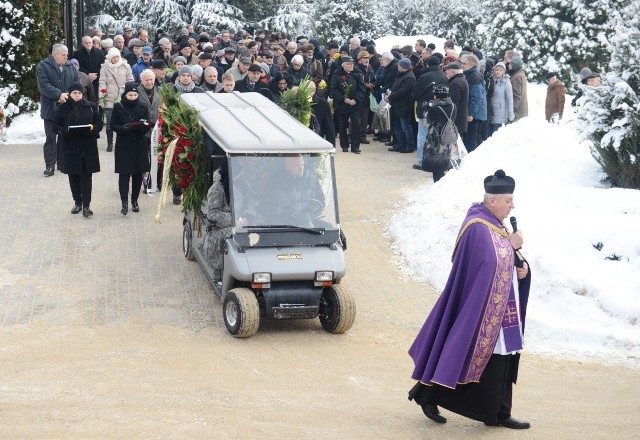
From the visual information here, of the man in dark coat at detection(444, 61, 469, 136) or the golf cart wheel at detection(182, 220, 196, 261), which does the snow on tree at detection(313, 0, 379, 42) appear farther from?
the golf cart wheel at detection(182, 220, 196, 261)

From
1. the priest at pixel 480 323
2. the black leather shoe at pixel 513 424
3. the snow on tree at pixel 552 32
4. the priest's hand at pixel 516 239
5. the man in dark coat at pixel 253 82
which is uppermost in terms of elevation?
the snow on tree at pixel 552 32

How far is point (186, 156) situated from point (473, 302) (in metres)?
5.49

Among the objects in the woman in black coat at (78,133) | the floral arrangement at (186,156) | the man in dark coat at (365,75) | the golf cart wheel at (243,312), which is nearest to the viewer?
the golf cart wheel at (243,312)

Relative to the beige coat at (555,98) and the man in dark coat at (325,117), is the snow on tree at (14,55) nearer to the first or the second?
the man in dark coat at (325,117)

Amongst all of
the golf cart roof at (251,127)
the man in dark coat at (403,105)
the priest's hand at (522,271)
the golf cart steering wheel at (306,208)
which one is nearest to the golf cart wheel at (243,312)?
the golf cart steering wheel at (306,208)

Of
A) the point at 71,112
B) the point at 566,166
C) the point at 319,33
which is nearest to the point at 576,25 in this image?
the point at 319,33

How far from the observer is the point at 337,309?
36.0ft

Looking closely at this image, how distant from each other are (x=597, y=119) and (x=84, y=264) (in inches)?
273

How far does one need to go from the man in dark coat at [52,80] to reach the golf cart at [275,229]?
21.8 feet

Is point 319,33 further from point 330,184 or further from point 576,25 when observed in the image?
point 330,184

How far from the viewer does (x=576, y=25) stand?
28.4 m

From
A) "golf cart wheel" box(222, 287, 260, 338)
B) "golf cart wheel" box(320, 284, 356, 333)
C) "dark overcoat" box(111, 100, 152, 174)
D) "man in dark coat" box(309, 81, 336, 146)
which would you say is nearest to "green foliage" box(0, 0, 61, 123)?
"man in dark coat" box(309, 81, 336, 146)

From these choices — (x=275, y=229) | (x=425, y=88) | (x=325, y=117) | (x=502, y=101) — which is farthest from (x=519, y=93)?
(x=275, y=229)

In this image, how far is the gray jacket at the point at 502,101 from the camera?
20.2m
